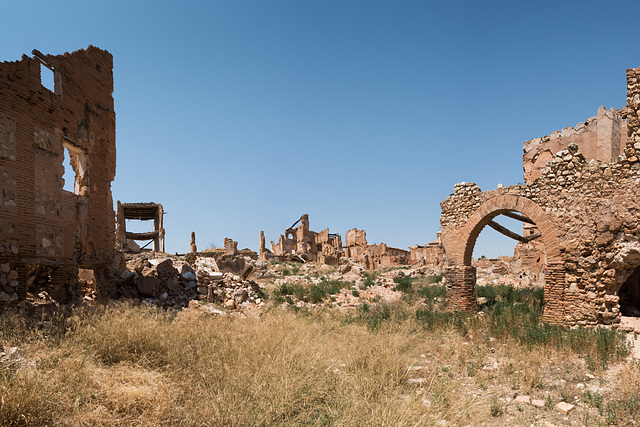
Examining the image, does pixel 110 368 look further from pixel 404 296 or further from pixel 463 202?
pixel 404 296

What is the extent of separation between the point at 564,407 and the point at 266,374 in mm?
4152

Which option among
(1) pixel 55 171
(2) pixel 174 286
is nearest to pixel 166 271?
(2) pixel 174 286

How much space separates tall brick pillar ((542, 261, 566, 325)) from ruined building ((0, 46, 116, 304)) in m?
12.4

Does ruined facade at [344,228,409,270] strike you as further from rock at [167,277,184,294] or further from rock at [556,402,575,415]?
rock at [556,402,575,415]

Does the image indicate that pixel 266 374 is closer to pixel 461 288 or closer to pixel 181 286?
pixel 181 286

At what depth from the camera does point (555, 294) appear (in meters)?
9.98

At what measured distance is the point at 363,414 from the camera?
468 cm

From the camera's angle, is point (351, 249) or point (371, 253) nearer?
point (371, 253)

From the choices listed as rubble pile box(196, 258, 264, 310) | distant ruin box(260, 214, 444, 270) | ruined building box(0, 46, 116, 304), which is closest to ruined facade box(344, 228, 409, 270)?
distant ruin box(260, 214, 444, 270)

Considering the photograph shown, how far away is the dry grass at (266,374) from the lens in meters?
4.28

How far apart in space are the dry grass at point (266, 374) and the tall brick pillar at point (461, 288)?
140 inches

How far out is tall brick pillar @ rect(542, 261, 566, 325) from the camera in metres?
9.88

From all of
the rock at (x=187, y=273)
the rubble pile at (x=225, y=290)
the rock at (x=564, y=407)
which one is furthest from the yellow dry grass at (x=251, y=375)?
the rock at (x=187, y=273)

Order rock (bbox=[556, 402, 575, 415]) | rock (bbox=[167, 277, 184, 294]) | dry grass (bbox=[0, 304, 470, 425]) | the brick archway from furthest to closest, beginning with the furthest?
rock (bbox=[167, 277, 184, 294]) → the brick archway → rock (bbox=[556, 402, 575, 415]) → dry grass (bbox=[0, 304, 470, 425])
